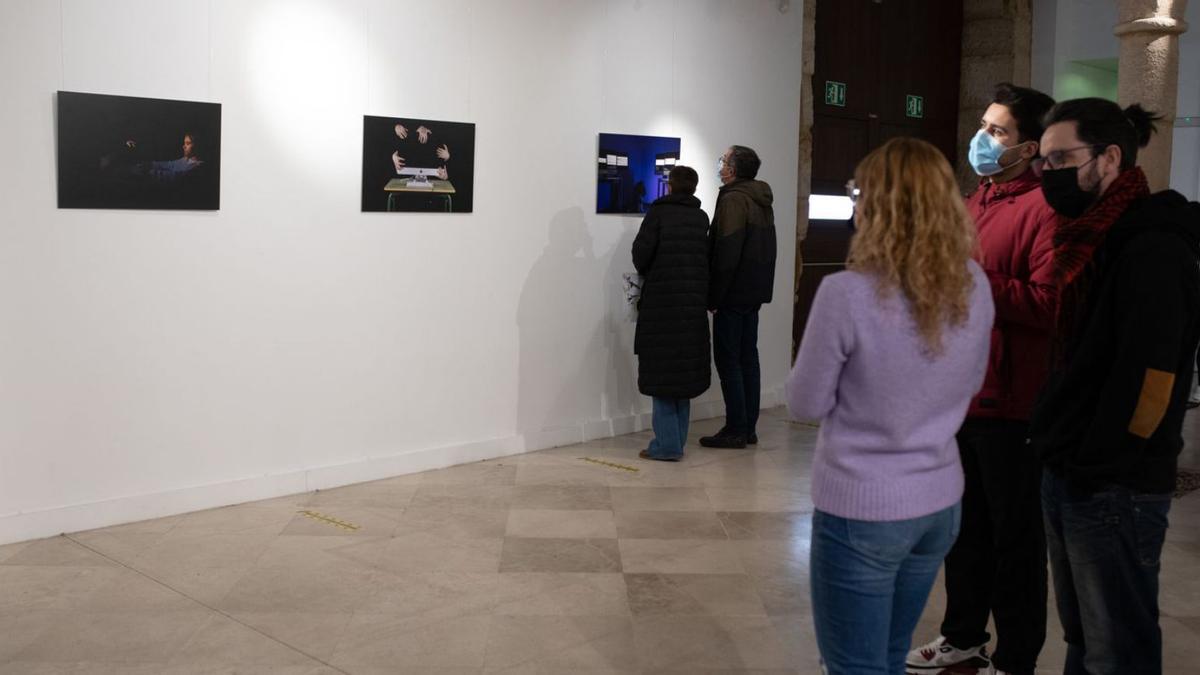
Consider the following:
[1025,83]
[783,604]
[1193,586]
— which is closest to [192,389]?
[783,604]

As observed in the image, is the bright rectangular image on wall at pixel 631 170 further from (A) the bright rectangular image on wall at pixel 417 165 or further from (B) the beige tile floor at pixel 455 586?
(B) the beige tile floor at pixel 455 586

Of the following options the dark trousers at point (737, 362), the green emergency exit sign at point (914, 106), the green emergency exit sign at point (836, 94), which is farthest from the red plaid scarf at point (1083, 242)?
the green emergency exit sign at point (914, 106)

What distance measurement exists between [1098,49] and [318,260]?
8.33m

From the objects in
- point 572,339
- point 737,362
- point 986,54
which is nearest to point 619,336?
point 572,339

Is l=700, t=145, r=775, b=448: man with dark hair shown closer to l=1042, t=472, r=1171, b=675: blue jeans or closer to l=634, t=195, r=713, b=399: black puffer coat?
l=634, t=195, r=713, b=399: black puffer coat

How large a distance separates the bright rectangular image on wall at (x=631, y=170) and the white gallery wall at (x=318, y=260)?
89mm

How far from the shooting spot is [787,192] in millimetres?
9695

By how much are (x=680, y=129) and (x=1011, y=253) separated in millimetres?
5266

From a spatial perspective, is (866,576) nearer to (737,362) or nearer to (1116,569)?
(1116,569)

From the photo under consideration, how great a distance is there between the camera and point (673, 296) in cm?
729

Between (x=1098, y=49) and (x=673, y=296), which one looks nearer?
(x=673, y=296)

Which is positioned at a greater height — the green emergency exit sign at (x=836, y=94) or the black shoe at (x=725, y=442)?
the green emergency exit sign at (x=836, y=94)

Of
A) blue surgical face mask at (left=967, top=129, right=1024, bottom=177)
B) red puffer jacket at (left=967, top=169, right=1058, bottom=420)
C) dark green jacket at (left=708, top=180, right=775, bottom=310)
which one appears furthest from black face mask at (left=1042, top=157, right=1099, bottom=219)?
dark green jacket at (left=708, top=180, right=775, bottom=310)

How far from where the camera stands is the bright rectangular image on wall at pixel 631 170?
319 inches
